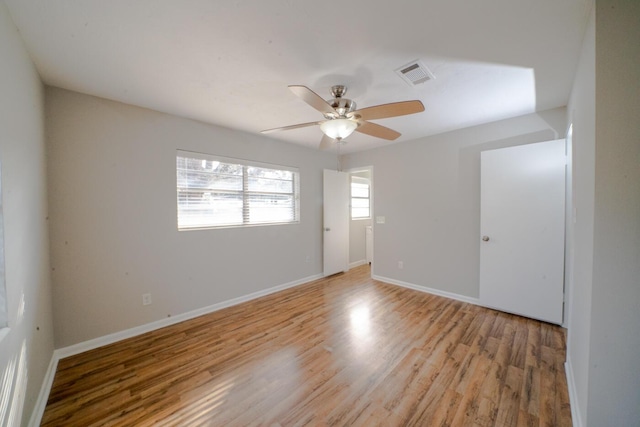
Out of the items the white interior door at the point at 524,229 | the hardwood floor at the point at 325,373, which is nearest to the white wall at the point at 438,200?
the white interior door at the point at 524,229

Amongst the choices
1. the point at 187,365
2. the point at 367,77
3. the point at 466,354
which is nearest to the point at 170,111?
the point at 367,77

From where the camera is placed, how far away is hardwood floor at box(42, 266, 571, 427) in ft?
4.98

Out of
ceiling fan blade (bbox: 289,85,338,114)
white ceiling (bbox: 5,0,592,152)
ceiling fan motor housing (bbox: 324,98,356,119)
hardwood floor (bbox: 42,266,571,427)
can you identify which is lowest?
hardwood floor (bbox: 42,266,571,427)

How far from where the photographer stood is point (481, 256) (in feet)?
10.1

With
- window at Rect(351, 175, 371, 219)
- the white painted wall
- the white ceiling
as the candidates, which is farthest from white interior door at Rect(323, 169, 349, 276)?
the white ceiling

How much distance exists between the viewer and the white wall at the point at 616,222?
1.09m

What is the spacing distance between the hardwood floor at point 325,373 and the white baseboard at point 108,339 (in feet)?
0.19

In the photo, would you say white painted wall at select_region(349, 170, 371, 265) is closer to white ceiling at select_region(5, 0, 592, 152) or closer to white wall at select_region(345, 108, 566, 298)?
white wall at select_region(345, 108, 566, 298)

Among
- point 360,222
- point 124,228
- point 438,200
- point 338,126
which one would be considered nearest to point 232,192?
point 124,228

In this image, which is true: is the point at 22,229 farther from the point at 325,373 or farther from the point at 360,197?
the point at 360,197

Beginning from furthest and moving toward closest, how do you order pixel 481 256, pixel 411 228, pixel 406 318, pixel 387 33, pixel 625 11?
pixel 411 228 → pixel 481 256 → pixel 406 318 → pixel 387 33 → pixel 625 11

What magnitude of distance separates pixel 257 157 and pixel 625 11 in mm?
3412

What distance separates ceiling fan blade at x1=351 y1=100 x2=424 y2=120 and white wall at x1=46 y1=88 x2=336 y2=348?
6.82ft

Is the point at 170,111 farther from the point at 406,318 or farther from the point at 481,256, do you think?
the point at 481,256
